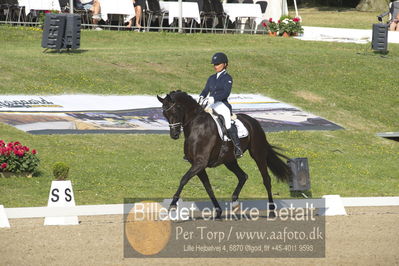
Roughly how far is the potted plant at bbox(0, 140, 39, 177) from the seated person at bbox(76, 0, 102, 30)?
70.7 feet

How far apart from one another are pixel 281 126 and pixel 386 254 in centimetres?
1471

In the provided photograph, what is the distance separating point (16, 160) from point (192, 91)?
1254 cm

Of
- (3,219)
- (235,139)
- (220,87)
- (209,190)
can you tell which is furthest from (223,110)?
(3,219)

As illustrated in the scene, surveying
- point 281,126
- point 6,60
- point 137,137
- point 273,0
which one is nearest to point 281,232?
point 137,137

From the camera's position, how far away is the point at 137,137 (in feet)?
81.9

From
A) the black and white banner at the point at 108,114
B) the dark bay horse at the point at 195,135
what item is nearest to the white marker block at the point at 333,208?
the dark bay horse at the point at 195,135

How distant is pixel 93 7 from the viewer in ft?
132

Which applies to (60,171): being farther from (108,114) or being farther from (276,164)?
(108,114)

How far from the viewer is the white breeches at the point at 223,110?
52.2ft

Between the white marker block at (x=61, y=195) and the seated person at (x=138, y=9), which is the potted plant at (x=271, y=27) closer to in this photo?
the seated person at (x=138, y=9)

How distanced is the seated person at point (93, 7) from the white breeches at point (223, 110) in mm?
25209

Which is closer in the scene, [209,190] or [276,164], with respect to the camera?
[209,190]

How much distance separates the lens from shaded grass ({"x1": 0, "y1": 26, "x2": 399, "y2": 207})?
66.6 feet

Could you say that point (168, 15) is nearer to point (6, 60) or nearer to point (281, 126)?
point (6, 60)
